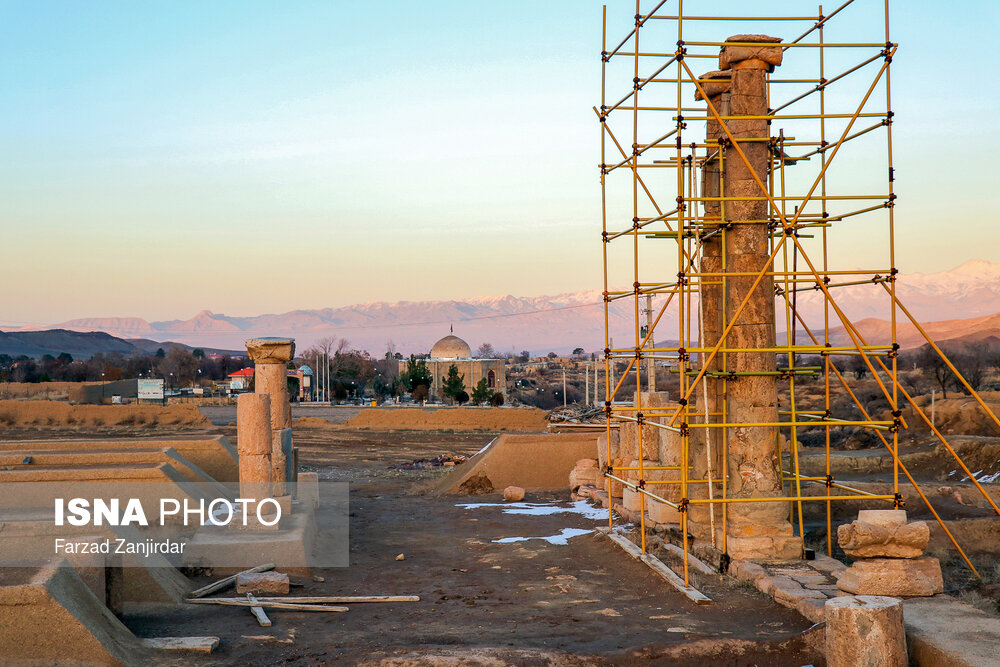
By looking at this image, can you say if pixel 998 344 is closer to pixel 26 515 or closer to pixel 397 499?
pixel 397 499

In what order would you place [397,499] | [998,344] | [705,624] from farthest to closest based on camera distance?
[998,344] < [397,499] < [705,624]

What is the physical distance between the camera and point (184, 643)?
818 cm

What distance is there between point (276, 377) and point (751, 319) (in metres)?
8.24

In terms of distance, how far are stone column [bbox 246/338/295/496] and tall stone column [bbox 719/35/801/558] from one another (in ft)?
24.2

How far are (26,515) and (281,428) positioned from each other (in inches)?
199

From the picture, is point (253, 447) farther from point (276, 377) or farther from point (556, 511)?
point (556, 511)

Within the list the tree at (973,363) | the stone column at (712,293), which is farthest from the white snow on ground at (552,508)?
the tree at (973,363)

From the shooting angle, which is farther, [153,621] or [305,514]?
[305,514]

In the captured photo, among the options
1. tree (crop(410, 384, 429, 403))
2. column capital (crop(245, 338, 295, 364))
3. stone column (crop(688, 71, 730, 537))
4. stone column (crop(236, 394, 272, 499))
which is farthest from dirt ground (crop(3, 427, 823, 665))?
tree (crop(410, 384, 429, 403))

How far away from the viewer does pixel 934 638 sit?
284 inches

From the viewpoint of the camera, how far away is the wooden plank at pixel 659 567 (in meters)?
9.67

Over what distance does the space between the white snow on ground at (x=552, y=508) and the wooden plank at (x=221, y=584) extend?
6709mm

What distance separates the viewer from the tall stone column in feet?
36.2

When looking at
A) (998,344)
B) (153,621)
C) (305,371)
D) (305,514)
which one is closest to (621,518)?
(305,514)
